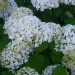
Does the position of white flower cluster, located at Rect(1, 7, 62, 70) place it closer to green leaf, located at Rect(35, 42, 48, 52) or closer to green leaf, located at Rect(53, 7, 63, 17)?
green leaf, located at Rect(35, 42, 48, 52)

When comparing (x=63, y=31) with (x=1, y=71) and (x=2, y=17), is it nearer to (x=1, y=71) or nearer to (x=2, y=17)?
(x=1, y=71)

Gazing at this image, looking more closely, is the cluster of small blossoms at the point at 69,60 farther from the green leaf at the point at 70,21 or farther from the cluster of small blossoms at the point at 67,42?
the green leaf at the point at 70,21

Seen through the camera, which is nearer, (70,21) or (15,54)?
(15,54)

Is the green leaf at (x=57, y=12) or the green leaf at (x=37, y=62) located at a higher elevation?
the green leaf at (x=57, y=12)

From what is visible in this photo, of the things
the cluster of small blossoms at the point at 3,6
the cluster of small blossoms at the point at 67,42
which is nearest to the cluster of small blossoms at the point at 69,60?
the cluster of small blossoms at the point at 67,42

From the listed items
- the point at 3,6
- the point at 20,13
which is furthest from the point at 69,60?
the point at 3,6

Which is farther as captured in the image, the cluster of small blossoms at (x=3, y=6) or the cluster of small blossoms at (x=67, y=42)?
the cluster of small blossoms at (x=3, y=6)

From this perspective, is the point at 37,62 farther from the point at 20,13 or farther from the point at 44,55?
the point at 20,13
